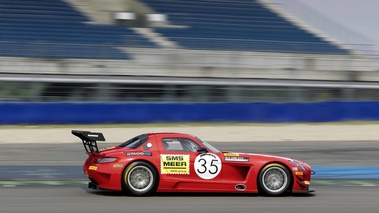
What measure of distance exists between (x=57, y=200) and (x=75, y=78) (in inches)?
655

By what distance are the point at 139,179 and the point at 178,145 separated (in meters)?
0.68

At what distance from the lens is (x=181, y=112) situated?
23250 millimetres

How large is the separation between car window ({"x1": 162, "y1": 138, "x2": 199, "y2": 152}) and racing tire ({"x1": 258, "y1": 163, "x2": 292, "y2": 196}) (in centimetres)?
94

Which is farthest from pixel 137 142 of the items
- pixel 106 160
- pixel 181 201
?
pixel 181 201

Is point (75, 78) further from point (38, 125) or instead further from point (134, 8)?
point (134, 8)

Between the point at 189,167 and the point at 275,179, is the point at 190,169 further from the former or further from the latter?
the point at 275,179

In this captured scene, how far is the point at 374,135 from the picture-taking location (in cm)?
2080

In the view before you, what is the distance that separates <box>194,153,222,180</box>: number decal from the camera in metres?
8.27

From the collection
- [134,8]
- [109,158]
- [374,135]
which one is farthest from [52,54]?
[109,158]

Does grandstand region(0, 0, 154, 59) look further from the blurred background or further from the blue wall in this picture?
the blue wall

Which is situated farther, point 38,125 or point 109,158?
point 38,125

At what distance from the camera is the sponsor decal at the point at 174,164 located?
324 inches

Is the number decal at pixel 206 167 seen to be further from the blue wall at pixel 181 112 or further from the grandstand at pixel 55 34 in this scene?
the grandstand at pixel 55 34

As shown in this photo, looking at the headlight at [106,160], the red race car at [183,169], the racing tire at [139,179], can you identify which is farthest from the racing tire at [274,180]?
the headlight at [106,160]
